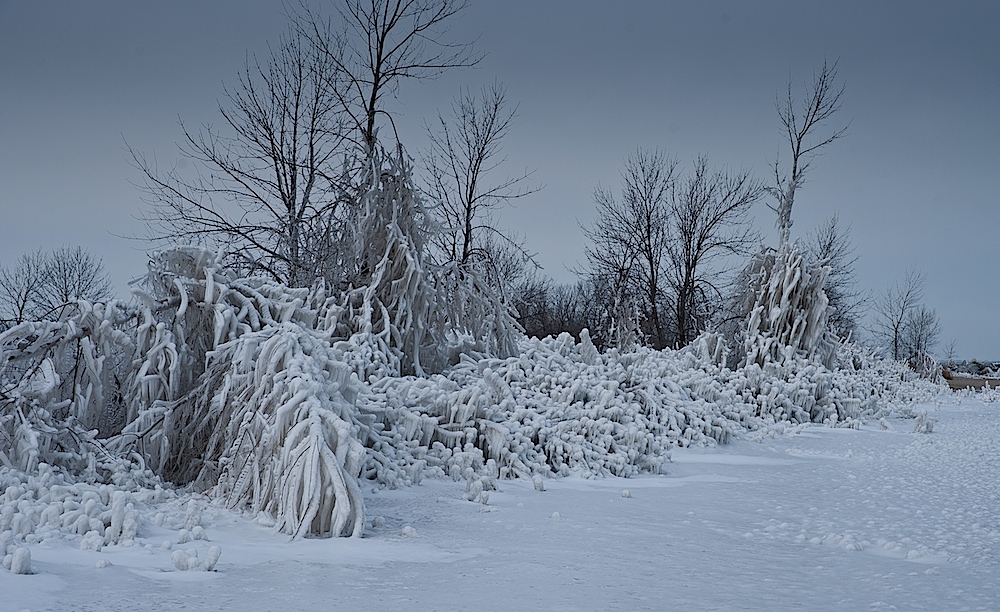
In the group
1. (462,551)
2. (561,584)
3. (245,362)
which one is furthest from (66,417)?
(561,584)

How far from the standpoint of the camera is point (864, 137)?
18.4 m

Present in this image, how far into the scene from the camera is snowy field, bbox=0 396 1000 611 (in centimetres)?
266

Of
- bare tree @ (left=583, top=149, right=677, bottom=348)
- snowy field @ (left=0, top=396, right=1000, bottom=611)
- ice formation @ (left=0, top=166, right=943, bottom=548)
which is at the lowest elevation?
snowy field @ (left=0, top=396, right=1000, bottom=611)

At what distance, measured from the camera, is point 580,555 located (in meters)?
3.42

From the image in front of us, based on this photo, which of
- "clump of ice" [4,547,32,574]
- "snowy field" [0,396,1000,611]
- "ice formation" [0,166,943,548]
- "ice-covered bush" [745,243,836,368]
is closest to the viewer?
"clump of ice" [4,547,32,574]

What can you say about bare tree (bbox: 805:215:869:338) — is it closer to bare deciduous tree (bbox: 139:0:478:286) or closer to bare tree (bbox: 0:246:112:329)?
bare deciduous tree (bbox: 139:0:478:286)

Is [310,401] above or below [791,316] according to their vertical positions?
below

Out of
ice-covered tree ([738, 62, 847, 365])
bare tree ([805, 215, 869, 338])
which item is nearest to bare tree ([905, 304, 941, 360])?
bare tree ([805, 215, 869, 338])

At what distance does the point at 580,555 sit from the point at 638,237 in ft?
60.9

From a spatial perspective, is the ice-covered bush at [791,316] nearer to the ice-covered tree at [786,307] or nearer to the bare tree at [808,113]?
the ice-covered tree at [786,307]

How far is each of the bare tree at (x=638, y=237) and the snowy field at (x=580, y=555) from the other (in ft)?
50.7

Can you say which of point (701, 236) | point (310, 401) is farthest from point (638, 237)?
point (310, 401)

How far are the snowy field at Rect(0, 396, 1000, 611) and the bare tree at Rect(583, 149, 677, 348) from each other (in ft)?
50.7

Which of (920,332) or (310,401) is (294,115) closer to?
(310,401)
